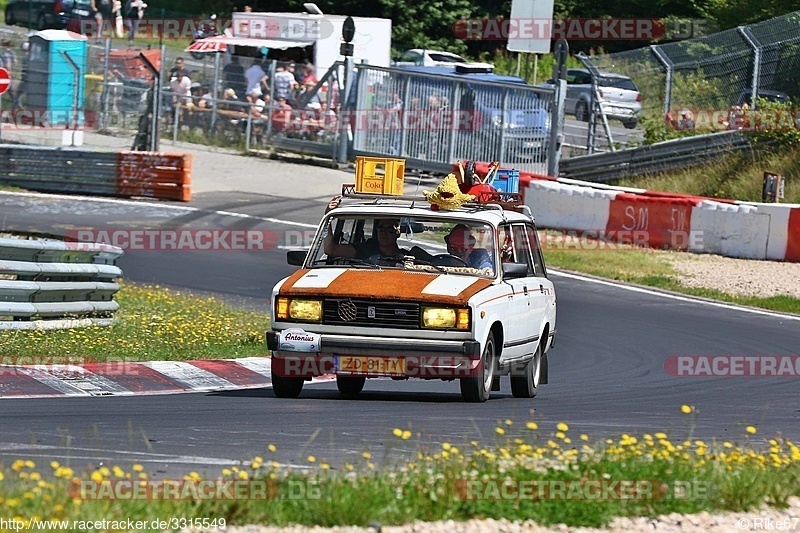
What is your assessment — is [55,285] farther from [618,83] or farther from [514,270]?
[618,83]

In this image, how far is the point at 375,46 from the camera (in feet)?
118

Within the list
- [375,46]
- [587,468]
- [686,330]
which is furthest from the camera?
[375,46]

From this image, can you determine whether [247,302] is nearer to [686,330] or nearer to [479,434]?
[686,330]

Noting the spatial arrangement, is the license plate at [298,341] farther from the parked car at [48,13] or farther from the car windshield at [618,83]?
the parked car at [48,13]

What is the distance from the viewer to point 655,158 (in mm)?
27750

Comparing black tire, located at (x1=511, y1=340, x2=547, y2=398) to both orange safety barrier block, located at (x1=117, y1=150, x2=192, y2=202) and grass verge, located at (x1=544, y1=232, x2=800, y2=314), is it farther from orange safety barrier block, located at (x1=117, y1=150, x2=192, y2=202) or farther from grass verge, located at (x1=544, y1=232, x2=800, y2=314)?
orange safety barrier block, located at (x1=117, y1=150, x2=192, y2=202)

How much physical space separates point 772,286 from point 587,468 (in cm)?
1436

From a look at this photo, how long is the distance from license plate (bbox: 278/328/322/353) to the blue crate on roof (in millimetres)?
4424

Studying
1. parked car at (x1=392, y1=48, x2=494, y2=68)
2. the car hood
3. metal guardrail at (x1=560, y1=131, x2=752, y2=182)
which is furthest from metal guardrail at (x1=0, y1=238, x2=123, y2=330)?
parked car at (x1=392, y1=48, x2=494, y2=68)

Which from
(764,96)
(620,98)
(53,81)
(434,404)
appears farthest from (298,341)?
(53,81)

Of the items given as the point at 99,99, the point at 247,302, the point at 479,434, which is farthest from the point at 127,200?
the point at 479,434

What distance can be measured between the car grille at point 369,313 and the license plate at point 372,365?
248 millimetres

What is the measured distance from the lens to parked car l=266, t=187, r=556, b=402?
9.94 metres

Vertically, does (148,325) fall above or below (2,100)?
below
